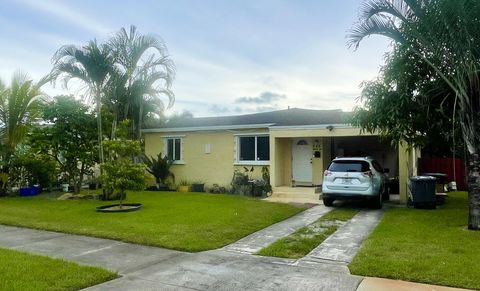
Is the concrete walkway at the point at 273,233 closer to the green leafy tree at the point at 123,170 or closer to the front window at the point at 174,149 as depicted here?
the green leafy tree at the point at 123,170

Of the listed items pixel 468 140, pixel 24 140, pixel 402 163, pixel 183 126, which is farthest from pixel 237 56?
pixel 468 140

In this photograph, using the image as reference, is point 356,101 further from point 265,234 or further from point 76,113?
point 76,113

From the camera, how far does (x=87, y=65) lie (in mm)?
14172

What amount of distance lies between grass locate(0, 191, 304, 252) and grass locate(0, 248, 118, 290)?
75.3 inches

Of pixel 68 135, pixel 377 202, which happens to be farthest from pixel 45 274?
pixel 68 135

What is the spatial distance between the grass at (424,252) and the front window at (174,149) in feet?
38.7

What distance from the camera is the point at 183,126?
19375mm

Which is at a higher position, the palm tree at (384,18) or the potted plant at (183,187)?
the palm tree at (384,18)

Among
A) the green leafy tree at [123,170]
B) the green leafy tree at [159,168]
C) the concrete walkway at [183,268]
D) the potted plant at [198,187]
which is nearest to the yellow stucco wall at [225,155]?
the potted plant at [198,187]

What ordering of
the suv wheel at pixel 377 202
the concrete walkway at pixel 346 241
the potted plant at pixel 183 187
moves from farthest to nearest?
the potted plant at pixel 183 187 < the suv wheel at pixel 377 202 < the concrete walkway at pixel 346 241

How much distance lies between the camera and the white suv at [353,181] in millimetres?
11977

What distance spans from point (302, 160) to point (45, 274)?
13408mm

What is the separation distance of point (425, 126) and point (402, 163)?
2661 millimetres

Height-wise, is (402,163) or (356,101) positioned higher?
(356,101)
